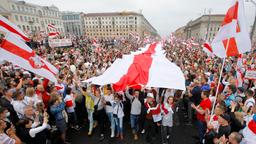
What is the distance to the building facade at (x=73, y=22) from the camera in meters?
93.9

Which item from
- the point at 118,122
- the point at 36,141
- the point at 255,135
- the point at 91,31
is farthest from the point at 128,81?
the point at 91,31

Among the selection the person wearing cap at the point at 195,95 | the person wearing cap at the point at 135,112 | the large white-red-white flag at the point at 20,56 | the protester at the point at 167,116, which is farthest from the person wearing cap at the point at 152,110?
the large white-red-white flag at the point at 20,56

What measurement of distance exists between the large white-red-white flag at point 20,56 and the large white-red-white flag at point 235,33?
13.6ft

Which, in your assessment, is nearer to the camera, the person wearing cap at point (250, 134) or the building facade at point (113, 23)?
the person wearing cap at point (250, 134)

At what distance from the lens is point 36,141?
3000 mm

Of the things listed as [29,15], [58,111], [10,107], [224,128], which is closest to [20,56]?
[10,107]

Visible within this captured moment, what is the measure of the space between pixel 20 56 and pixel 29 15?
69.5m

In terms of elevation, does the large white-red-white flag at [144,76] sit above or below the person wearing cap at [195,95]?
above

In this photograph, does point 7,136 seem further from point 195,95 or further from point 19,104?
point 195,95

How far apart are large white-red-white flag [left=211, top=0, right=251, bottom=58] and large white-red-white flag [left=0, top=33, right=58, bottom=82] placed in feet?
13.6

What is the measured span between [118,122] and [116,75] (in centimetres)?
142

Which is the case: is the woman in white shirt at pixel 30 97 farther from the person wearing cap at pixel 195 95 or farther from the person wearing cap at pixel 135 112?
the person wearing cap at pixel 195 95

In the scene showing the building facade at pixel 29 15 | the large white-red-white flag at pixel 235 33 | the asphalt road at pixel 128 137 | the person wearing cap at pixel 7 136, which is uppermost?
the building facade at pixel 29 15

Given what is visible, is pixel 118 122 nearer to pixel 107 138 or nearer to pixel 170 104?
pixel 107 138
